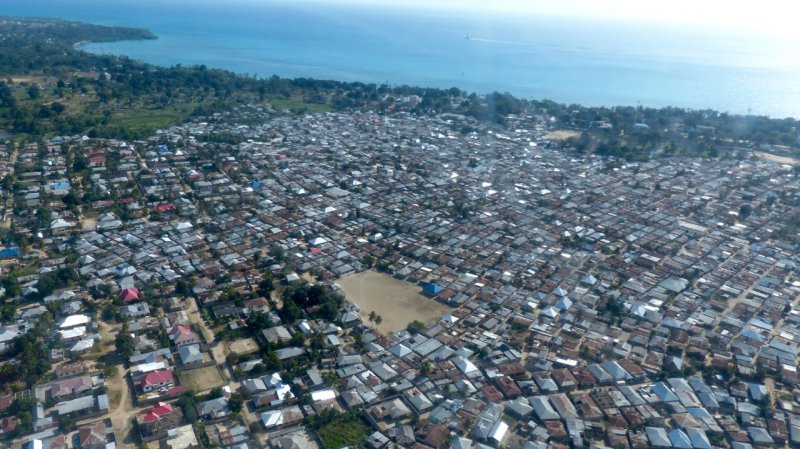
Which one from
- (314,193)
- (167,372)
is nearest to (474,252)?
(314,193)

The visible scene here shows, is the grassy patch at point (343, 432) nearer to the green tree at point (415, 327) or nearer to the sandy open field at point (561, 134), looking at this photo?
the green tree at point (415, 327)

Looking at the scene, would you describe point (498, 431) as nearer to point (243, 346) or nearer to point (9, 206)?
point (243, 346)

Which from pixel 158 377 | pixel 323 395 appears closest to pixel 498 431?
pixel 323 395

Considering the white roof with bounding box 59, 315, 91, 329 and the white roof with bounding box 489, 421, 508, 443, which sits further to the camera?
the white roof with bounding box 59, 315, 91, 329

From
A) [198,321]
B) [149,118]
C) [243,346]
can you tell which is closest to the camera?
[243,346]

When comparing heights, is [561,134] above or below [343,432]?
above

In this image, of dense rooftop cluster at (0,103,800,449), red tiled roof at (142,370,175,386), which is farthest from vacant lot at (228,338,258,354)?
red tiled roof at (142,370,175,386)

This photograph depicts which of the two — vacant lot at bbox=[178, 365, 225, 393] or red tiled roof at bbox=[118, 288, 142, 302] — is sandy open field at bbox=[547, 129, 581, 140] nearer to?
red tiled roof at bbox=[118, 288, 142, 302]

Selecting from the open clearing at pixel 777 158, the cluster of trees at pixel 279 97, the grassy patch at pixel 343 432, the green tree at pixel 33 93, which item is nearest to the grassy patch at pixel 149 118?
the cluster of trees at pixel 279 97
